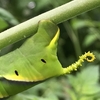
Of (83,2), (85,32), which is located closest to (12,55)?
(83,2)

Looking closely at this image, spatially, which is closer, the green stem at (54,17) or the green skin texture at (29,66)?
the green stem at (54,17)

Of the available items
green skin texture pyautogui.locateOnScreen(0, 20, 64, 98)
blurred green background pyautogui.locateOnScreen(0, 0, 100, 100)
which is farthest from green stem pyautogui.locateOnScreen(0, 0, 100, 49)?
blurred green background pyautogui.locateOnScreen(0, 0, 100, 100)

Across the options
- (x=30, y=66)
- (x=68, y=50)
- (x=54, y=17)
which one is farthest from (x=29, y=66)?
(x=68, y=50)

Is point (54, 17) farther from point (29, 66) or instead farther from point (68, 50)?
point (68, 50)

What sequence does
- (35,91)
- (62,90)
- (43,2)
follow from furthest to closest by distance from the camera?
(43,2)
(62,90)
(35,91)

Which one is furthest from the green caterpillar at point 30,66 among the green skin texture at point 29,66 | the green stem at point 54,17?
the green stem at point 54,17

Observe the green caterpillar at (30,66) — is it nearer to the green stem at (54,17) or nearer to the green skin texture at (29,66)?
the green skin texture at (29,66)

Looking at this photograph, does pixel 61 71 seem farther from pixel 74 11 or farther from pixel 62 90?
pixel 62 90

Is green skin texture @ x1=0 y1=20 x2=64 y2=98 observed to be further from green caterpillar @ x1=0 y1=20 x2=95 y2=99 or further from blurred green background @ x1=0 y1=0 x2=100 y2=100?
blurred green background @ x1=0 y1=0 x2=100 y2=100

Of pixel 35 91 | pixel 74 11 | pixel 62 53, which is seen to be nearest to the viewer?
pixel 74 11
